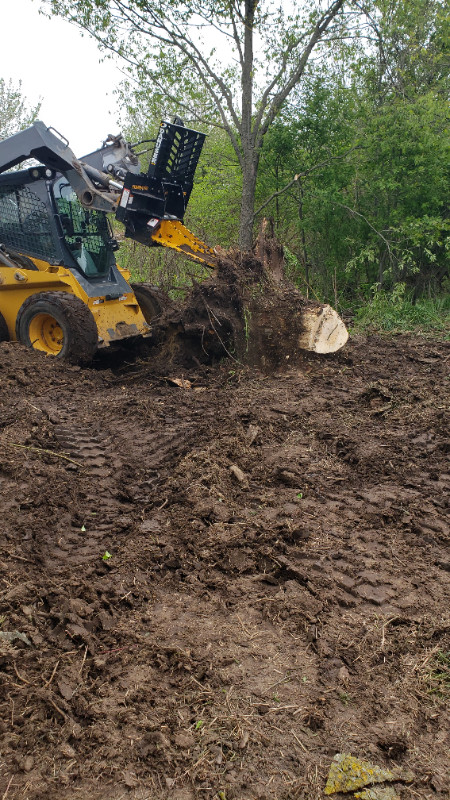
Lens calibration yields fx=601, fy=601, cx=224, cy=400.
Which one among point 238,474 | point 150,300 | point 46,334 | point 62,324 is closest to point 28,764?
point 238,474

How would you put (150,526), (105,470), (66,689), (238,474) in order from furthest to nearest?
(105,470) < (238,474) < (150,526) < (66,689)

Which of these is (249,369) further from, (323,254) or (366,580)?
(323,254)

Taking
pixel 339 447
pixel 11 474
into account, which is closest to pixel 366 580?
pixel 339 447

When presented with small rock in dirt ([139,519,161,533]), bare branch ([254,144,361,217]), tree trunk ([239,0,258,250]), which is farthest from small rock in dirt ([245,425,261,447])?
bare branch ([254,144,361,217])

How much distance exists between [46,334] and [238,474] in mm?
4250

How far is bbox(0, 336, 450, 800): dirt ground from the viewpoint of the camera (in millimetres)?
2092

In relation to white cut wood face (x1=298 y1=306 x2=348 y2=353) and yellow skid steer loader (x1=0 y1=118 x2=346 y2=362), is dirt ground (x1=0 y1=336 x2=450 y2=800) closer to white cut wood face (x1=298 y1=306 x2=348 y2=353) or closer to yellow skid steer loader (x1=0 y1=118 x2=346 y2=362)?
white cut wood face (x1=298 y1=306 x2=348 y2=353)

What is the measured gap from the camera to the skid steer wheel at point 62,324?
6.88 metres

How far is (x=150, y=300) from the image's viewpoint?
8.09m

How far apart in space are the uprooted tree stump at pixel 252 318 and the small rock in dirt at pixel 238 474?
254 centimetres

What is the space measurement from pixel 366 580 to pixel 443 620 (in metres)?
0.44

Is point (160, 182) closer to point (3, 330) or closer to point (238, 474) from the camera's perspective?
point (3, 330)

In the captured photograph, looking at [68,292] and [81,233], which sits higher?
[81,233]

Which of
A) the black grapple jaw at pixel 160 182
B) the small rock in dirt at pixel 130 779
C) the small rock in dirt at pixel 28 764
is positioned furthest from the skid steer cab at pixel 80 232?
the small rock in dirt at pixel 130 779
